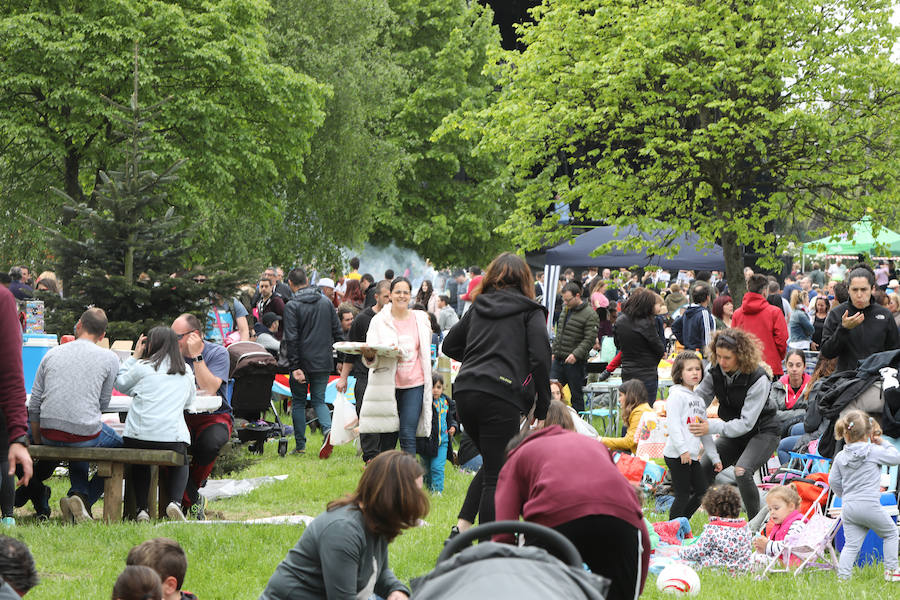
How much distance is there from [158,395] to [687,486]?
4.44 m

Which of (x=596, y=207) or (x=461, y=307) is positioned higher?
(x=596, y=207)

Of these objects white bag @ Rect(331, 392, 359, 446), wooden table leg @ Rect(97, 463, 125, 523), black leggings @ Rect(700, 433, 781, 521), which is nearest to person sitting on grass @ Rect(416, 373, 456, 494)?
white bag @ Rect(331, 392, 359, 446)

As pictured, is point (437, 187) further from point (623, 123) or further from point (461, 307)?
point (623, 123)

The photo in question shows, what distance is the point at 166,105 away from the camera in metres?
29.6

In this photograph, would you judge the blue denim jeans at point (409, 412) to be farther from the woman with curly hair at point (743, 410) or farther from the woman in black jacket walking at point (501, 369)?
the woman in black jacket walking at point (501, 369)

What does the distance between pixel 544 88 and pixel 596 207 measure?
2891 millimetres

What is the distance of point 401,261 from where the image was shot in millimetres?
46812

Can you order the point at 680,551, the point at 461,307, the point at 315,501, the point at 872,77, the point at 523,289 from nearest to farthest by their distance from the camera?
the point at 523,289, the point at 680,551, the point at 315,501, the point at 872,77, the point at 461,307

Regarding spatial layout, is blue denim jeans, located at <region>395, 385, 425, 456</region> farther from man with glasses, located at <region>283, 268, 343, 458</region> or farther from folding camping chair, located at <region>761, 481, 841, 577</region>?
folding camping chair, located at <region>761, 481, 841, 577</region>

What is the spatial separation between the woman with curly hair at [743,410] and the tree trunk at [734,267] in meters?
13.6

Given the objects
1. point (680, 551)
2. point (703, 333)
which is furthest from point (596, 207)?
point (680, 551)

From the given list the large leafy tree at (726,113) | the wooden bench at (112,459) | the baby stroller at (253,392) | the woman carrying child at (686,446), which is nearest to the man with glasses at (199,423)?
the wooden bench at (112,459)

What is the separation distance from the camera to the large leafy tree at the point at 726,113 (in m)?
22.3

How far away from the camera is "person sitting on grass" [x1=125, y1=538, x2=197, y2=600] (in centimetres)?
552
